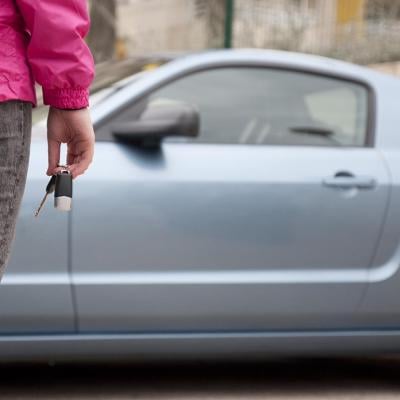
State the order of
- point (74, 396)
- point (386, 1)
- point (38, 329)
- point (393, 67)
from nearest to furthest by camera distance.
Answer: point (38, 329) → point (74, 396) → point (393, 67) → point (386, 1)

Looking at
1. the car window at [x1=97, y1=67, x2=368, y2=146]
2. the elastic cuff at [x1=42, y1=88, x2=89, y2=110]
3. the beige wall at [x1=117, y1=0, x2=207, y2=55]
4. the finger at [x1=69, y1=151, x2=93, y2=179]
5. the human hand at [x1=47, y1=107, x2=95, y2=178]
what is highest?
the elastic cuff at [x1=42, y1=88, x2=89, y2=110]

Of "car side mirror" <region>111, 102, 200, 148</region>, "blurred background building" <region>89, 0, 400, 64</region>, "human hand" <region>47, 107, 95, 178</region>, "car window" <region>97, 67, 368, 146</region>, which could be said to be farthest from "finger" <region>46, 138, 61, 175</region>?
"blurred background building" <region>89, 0, 400, 64</region>

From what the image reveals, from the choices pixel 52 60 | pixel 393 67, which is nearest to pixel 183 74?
pixel 52 60

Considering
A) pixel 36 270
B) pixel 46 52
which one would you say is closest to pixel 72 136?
pixel 46 52

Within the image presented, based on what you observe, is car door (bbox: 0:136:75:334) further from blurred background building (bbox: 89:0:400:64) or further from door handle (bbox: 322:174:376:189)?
blurred background building (bbox: 89:0:400:64)

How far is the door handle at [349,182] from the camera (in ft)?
12.7

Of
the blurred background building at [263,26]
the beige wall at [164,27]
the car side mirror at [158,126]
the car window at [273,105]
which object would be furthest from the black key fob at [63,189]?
the beige wall at [164,27]

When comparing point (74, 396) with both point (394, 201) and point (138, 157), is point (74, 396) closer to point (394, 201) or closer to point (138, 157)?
point (138, 157)

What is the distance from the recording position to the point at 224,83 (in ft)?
13.4

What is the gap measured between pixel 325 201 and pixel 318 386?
0.83m

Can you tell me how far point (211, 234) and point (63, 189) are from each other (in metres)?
1.75

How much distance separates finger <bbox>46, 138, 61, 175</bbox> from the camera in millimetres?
1989

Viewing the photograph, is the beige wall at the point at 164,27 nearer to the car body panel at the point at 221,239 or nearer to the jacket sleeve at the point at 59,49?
the car body panel at the point at 221,239

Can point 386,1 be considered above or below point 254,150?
below
